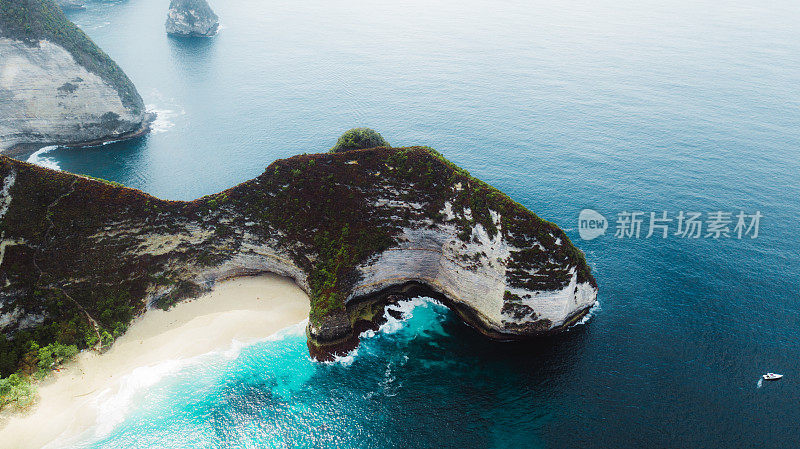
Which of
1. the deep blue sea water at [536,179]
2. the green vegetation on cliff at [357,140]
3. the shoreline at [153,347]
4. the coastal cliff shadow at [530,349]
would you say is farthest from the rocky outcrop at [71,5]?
the coastal cliff shadow at [530,349]

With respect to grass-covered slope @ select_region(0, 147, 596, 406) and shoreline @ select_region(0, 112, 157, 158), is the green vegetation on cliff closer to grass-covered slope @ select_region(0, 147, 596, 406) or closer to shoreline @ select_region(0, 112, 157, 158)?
grass-covered slope @ select_region(0, 147, 596, 406)

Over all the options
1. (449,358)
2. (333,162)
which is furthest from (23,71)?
(449,358)

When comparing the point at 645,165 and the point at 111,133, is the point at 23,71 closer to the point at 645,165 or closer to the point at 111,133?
the point at 111,133

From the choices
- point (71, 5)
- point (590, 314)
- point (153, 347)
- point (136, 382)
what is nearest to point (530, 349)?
point (590, 314)

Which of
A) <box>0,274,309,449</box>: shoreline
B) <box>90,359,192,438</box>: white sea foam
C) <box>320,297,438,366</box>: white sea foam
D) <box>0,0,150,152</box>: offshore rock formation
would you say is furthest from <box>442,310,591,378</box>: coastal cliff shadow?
<box>0,0,150,152</box>: offshore rock formation

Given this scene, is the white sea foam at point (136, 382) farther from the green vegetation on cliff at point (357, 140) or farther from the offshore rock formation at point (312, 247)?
the green vegetation on cliff at point (357, 140)

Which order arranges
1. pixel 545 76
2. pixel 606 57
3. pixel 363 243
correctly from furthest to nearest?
pixel 606 57 < pixel 545 76 < pixel 363 243
